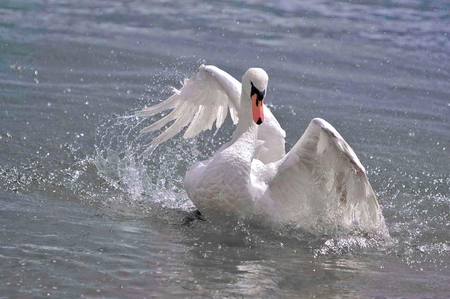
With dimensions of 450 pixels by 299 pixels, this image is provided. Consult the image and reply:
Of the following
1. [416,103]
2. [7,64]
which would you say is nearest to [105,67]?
[7,64]

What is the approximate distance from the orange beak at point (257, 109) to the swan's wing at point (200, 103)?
37.2 inches

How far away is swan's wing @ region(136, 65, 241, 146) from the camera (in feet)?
23.6

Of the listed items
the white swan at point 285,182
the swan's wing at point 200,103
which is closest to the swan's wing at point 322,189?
the white swan at point 285,182

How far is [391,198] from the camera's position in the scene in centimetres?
763

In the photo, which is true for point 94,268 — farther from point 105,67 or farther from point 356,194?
point 105,67

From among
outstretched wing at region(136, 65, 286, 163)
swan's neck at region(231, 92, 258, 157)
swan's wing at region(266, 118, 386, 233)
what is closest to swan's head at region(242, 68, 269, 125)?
swan's neck at region(231, 92, 258, 157)

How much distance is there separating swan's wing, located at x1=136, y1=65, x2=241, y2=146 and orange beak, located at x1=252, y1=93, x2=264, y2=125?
94 cm

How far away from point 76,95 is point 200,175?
14.1ft

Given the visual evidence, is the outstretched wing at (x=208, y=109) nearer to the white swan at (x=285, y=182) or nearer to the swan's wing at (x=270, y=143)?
the swan's wing at (x=270, y=143)

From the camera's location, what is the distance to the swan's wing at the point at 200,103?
7.20m

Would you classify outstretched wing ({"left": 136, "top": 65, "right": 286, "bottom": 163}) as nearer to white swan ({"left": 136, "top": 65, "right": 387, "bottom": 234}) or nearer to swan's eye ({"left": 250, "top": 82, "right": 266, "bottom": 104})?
white swan ({"left": 136, "top": 65, "right": 387, "bottom": 234})

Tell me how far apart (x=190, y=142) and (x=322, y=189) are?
8.72 feet

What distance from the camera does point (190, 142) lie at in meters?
8.59

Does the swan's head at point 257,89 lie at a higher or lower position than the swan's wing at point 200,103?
higher
